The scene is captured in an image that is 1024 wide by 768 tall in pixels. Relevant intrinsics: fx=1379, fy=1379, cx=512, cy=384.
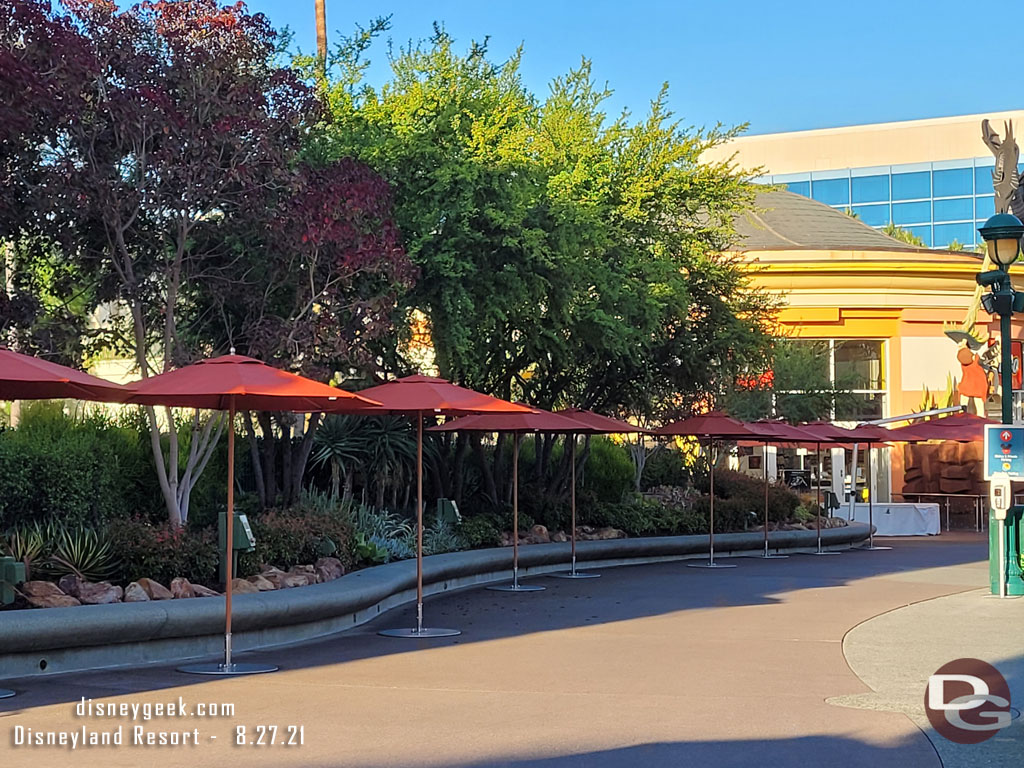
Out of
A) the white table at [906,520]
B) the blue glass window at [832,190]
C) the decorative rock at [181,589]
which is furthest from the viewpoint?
the blue glass window at [832,190]

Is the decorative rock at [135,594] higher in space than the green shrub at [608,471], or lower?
lower

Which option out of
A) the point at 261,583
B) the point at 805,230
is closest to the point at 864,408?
the point at 805,230

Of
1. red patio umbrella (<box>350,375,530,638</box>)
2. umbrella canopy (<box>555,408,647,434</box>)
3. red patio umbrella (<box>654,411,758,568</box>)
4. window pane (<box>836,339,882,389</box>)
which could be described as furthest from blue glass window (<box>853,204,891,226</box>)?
red patio umbrella (<box>350,375,530,638</box>)

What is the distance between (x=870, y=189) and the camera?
78.1 metres

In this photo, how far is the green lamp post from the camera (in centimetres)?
1862

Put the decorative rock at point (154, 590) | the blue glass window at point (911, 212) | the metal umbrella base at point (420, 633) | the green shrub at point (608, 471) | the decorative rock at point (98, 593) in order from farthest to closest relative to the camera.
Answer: the blue glass window at point (911, 212)
the green shrub at point (608, 471)
the metal umbrella base at point (420, 633)
the decorative rock at point (154, 590)
the decorative rock at point (98, 593)

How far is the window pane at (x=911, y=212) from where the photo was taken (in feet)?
→ 254

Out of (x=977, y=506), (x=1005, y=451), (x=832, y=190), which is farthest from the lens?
(x=832, y=190)

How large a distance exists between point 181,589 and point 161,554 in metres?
0.79

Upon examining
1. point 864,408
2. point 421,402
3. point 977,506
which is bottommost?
point 977,506

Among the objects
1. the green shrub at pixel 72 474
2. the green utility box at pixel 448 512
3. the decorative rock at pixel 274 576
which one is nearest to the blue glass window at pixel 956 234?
the green utility box at pixel 448 512

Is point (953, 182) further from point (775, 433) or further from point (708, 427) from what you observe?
point (708, 427)

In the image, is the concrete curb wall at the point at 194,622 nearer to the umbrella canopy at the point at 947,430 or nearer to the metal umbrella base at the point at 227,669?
the metal umbrella base at the point at 227,669

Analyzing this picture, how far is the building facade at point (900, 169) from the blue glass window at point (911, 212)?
6cm
